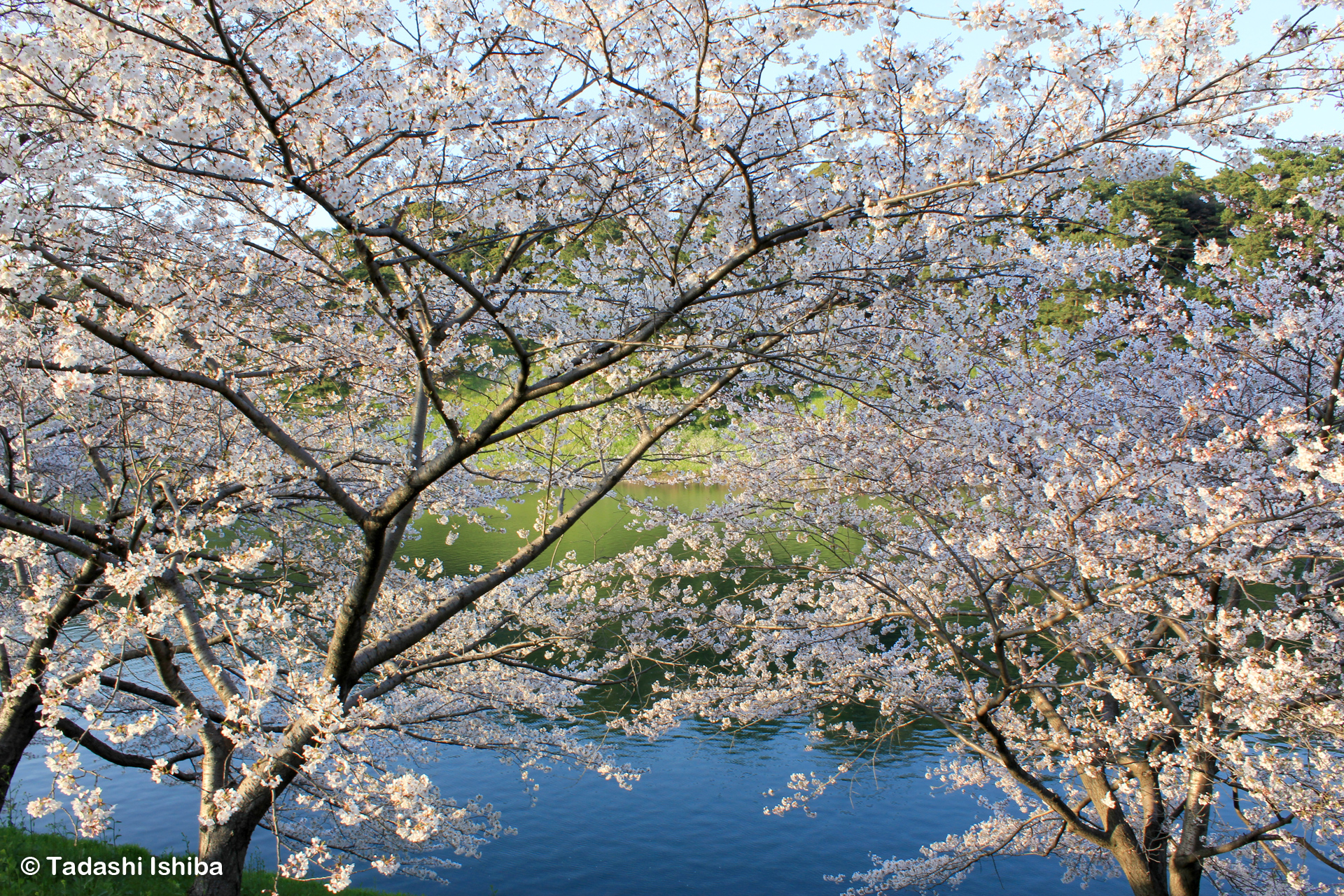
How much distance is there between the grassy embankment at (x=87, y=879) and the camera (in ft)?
21.6

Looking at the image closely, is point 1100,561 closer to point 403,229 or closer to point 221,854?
point 403,229

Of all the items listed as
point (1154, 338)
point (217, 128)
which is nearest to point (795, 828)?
point (1154, 338)

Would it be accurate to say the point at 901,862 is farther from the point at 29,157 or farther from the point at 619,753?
the point at 29,157

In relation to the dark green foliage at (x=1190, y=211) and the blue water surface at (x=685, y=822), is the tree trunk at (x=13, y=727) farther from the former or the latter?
the dark green foliage at (x=1190, y=211)

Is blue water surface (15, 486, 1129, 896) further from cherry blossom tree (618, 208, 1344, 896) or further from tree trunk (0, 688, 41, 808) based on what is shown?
tree trunk (0, 688, 41, 808)

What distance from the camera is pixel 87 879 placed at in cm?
697

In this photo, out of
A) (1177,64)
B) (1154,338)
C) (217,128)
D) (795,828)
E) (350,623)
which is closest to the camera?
(1177,64)

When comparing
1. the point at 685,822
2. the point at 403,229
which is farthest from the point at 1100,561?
the point at 685,822

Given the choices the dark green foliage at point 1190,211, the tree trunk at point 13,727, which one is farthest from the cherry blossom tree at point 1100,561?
the tree trunk at point 13,727

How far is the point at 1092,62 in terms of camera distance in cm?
363

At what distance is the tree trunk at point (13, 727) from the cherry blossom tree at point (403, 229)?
3 cm

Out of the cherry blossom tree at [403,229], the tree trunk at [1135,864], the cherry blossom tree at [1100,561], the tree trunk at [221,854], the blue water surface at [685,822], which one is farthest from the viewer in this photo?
the blue water surface at [685,822]

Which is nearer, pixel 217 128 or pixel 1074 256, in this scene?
pixel 217 128

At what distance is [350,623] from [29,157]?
128 inches
